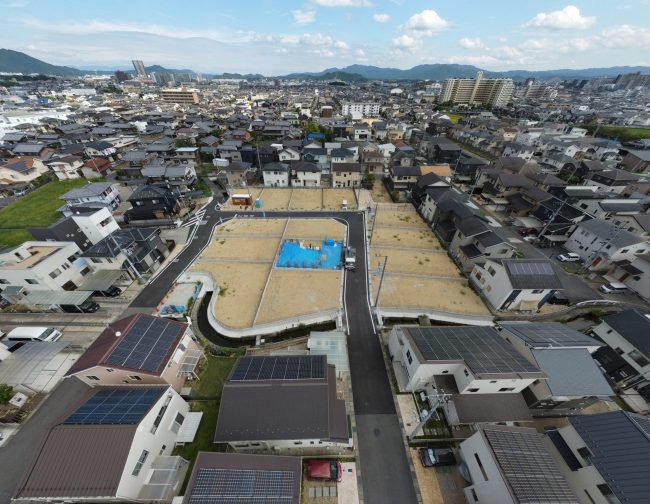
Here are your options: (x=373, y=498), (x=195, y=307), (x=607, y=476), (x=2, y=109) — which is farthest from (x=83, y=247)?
(x=2, y=109)

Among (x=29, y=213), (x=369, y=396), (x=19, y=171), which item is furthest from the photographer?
(x=19, y=171)

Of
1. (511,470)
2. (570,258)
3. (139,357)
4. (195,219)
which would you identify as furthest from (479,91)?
(139,357)

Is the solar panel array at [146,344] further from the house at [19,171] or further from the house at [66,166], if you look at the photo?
the house at [19,171]

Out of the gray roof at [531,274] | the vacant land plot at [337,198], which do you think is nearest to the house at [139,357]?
the gray roof at [531,274]

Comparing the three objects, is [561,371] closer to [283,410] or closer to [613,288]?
[283,410]

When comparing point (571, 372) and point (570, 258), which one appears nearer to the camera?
point (571, 372)

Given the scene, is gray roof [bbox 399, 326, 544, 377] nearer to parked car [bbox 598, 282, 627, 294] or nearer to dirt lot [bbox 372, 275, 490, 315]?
dirt lot [bbox 372, 275, 490, 315]
